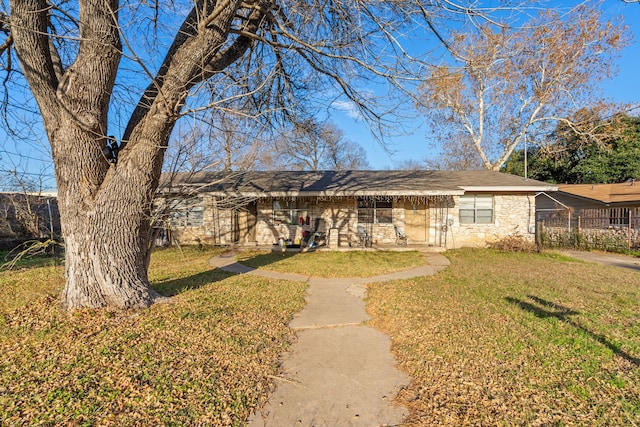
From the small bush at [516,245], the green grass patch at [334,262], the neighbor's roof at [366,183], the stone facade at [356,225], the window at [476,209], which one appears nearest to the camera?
the green grass patch at [334,262]

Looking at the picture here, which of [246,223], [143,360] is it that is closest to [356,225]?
[246,223]

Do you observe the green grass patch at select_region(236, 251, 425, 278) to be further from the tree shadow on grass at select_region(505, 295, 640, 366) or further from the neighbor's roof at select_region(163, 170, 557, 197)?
the tree shadow on grass at select_region(505, 295, 640, 366)

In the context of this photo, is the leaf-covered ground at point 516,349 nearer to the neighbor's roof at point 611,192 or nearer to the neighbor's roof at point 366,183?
the neighbor's roof at point 366,183

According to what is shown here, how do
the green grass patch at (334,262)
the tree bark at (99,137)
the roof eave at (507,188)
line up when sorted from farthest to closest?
the roof eave at (507,188) → the green grass patch at (334,262) → the tree bark at (99,137)

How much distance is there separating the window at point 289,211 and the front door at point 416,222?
Answer: 14.8 feet

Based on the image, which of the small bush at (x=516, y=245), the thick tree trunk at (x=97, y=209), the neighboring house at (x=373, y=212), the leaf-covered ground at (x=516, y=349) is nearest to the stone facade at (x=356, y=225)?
the neighboring house at (x=373, y=212)

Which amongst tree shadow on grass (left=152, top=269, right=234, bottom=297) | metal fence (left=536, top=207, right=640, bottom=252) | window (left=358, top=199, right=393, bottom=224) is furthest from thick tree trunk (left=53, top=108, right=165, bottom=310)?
metal fence (left=536, top=207, right=640, bottom=252)

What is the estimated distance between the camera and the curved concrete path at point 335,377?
246cm

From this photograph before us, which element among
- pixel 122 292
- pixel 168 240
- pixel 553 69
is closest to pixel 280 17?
pixel 122 292

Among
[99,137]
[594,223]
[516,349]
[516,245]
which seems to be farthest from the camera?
[594,223]

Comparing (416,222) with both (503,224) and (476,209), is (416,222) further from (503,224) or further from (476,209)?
(503,224)

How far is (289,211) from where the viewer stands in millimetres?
13812

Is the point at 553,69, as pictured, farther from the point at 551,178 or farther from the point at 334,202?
the point at 334,202

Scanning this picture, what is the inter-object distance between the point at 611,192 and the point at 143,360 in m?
24.7
